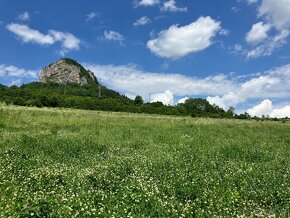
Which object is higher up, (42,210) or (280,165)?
(280,165)

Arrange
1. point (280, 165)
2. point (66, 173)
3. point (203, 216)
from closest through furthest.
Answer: point (203, 216), point (66, 173), point (280, 165)

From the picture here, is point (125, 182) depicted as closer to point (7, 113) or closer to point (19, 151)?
point (19, 151)

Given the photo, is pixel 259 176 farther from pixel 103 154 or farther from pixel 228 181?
pixel 103 154

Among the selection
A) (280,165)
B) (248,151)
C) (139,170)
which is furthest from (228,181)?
(248,151)

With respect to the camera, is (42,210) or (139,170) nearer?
(42,210)

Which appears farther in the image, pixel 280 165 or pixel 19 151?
pixel 19 151

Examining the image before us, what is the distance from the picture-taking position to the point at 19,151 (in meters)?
15.4

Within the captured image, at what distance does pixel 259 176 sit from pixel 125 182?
459cm

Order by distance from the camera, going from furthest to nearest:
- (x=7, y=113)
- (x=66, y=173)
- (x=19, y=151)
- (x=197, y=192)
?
(x=7, y=113) → (x=19, y=151) → (x=66, y=173) → (x=197, y=192)

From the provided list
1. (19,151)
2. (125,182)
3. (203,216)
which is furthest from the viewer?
(19,151)

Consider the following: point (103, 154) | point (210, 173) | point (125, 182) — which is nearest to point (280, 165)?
point (210, 173)

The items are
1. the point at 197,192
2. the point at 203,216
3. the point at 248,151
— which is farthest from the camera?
the point at 248,151

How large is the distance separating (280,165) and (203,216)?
7.27m

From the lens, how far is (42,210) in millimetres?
7551
